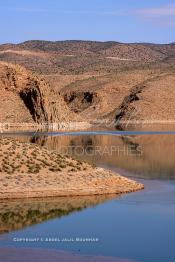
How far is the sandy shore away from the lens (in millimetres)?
18703

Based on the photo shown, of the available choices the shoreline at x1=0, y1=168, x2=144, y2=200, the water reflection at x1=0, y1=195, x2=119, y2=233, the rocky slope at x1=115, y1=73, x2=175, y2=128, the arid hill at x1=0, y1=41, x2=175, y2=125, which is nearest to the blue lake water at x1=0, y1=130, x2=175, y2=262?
the water reflection at x1=0, y1=195, x2=119, y2=233

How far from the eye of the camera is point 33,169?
104 feet

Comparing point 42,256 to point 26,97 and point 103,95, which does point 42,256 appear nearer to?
point 26,97

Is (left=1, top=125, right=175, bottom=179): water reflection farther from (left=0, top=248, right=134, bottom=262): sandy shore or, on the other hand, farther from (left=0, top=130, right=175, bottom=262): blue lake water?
(left=0, top=248, right=134, bottom=262): sandy shore

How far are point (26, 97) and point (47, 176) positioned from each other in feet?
227

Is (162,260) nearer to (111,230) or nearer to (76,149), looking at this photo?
(111,230)

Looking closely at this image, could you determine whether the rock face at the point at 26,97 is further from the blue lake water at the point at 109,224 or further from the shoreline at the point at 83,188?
the shoreline at the point at 83,188

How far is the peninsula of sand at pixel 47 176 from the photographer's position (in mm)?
29247

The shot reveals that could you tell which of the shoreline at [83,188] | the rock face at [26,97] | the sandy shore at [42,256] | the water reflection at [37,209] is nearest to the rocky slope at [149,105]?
the rock face at [26,97]

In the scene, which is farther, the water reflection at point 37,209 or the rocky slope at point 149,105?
the rocky slope at point 149,105

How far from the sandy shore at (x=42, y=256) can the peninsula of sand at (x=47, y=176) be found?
8.87m

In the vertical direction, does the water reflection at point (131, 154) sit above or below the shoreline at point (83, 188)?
below

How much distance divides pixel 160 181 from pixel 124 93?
124884 millimetres

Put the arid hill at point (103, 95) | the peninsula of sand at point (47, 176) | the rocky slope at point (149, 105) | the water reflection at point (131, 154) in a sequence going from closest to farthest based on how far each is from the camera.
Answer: the peninsula of sand at point (47, 176), the water reflection at point (131, 154), the arid hill at point (103, 95), the rocky slope at point (149, 105)
